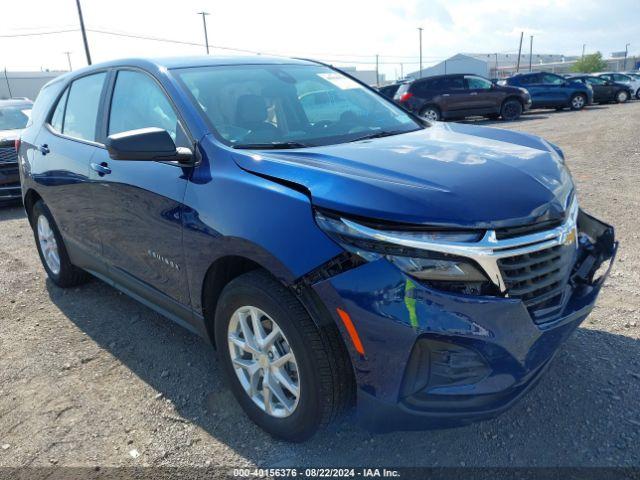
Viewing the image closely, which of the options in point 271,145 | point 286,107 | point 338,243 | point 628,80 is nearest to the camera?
point 338,243

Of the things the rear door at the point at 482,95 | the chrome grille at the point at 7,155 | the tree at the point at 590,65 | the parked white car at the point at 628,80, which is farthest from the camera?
the tree at the point at 590,65

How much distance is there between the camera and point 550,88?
69.7 ft

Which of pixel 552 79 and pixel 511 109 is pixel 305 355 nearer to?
pixel 511 109

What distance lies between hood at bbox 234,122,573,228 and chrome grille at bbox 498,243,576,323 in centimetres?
15

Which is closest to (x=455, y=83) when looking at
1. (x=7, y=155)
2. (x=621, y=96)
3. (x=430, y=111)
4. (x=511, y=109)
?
(x=430, y=111)

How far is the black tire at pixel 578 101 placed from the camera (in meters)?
21.4

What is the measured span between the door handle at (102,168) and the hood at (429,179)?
125cm

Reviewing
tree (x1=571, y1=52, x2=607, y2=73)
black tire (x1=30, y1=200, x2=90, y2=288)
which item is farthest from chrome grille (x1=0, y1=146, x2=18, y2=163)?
tree (x1=571, y1=52, x2=607, y2=73)

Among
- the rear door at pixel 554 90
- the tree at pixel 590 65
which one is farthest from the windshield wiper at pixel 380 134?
the tree at pixel 590 65

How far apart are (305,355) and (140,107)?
1948mm

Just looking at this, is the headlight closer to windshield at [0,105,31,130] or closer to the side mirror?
the side mirror

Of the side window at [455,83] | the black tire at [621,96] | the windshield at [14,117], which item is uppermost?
the windshield at [14,117]

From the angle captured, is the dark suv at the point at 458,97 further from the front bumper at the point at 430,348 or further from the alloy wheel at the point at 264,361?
the front bumper at the point at 430,348

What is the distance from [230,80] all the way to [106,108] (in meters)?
1.00
